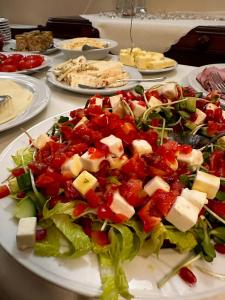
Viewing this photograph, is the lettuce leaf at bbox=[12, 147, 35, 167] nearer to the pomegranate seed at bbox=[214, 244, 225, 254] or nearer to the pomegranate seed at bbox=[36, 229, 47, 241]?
the pomegranate seed at bbox=[36, 229, 47, 241]

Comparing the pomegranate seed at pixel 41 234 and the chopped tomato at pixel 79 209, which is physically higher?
the chopped tomato at pixel 79 209

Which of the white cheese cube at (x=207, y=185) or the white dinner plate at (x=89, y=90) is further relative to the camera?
the white dinner plate at (x=89, y=90)

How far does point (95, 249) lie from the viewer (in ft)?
1.77

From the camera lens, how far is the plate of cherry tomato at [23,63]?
4.66ft

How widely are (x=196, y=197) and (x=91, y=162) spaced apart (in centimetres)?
23

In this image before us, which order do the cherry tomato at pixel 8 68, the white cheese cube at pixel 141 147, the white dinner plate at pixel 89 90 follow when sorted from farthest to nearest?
1. the cherry tomato at pixel 8 68
2. the white dinner plate at pixel 89 90
3. the white cheese cube at pixel 141 147

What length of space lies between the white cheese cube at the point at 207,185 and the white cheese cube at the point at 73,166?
0.84 ft

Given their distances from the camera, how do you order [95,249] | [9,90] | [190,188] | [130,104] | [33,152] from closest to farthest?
1. [95,249]
2. [190,188]
3. [33,152]
4. [130,104]
5. [9,90]

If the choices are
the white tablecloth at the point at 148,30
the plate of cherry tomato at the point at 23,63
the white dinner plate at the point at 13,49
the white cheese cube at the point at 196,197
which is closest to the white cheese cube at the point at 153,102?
the white cheese cube at the point at 196,197

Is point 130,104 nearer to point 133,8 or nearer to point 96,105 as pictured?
point 96,105

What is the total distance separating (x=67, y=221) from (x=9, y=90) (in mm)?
796

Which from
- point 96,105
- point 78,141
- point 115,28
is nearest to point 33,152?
point 78,141

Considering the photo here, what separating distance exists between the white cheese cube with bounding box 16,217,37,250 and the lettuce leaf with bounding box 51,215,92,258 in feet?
0.18

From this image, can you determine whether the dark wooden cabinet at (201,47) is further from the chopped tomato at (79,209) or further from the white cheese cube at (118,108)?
the chopped tomato at (79,209)
